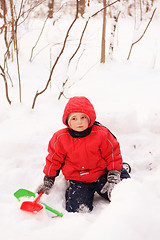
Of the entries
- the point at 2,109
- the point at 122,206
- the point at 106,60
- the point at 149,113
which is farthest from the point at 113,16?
the point at 122,206

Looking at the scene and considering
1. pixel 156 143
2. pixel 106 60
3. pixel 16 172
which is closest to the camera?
pixel 16 172

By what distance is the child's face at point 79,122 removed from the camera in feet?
4.98

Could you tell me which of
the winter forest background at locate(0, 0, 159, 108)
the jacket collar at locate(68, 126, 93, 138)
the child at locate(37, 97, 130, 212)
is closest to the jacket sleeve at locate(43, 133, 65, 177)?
the child at locate(37, 97, 130, 212)

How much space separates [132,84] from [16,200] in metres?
2.46

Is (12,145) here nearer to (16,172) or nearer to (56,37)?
(16,172)

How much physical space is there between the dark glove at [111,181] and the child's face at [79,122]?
0.39m

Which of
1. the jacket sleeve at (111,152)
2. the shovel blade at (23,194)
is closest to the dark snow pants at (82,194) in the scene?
the jacket sleeve at (111,152)

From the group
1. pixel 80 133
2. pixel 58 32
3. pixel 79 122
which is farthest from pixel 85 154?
pixel 58 32

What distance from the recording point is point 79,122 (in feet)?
4.95

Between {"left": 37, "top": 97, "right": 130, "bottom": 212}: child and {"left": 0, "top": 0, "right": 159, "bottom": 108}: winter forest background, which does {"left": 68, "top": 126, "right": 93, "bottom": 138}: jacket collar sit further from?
{"left": 0, "top": 0, "right": 159, "bottom": 108}: winter forest background

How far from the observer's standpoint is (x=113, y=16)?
3783 mm

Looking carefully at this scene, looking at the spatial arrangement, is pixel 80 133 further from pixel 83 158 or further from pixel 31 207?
pixel 31 207

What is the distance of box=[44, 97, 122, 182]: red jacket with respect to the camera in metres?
1.62

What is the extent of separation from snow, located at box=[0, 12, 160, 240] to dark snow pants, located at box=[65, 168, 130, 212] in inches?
2.2
